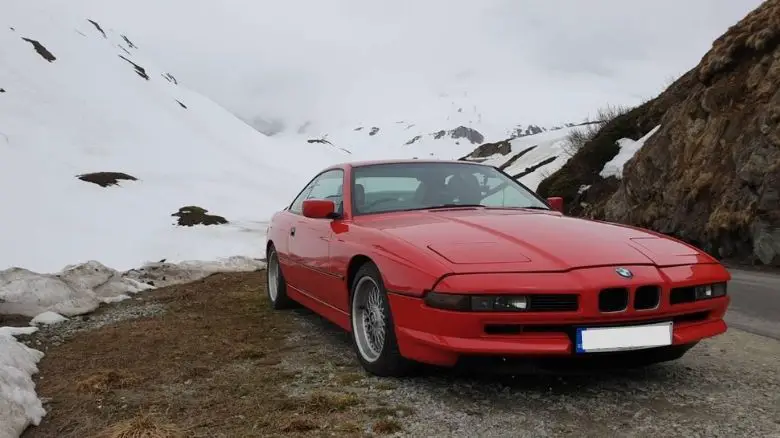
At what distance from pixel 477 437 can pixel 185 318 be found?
4118 millimetres

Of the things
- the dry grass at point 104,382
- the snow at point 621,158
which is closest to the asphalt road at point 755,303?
the dry grass at point 104,382

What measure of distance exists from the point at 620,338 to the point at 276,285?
3.97 meters

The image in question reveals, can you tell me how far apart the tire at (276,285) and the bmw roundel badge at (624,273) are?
3.54 meters

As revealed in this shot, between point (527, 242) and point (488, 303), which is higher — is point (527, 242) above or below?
above

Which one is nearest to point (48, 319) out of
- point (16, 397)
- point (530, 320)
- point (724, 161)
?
point (16, 397)

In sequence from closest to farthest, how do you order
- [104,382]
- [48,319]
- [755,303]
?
[104,382]
[755,303]
[48,319]

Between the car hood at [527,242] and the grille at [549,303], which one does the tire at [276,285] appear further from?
the grille at [549,303]

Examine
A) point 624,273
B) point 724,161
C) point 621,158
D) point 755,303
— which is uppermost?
point 621,158

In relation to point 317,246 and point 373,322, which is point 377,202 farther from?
point 373,322

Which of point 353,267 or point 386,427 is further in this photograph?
point 353,267

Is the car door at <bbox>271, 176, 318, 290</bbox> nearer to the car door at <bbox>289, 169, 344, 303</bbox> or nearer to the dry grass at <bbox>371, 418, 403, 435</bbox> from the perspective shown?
the car door at <bbox>289, 169, 344, 303</bbox>

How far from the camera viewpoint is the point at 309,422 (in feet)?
9.69

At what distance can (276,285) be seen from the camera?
6297 millimetres

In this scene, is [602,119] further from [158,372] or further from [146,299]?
[158,372]
